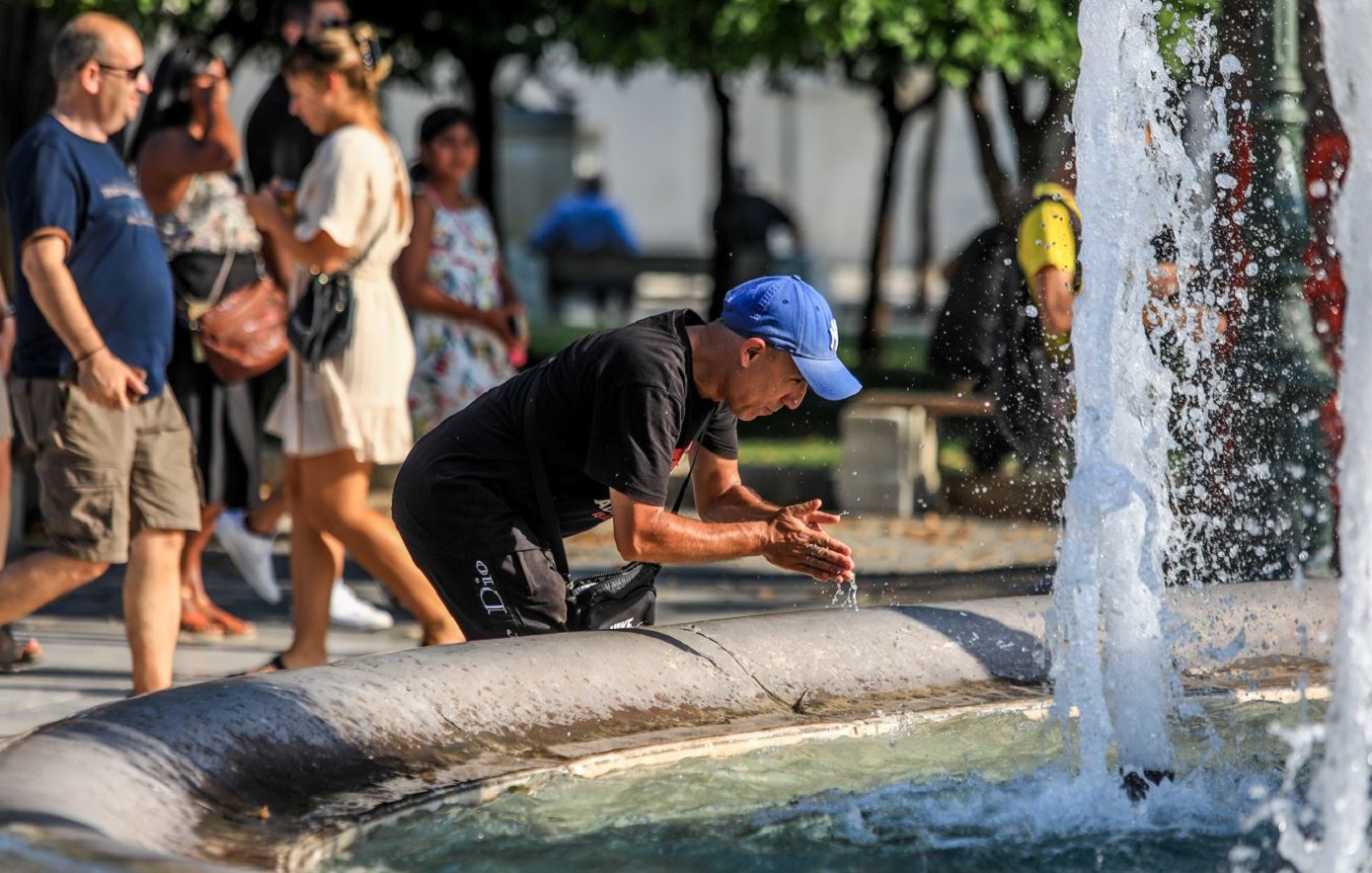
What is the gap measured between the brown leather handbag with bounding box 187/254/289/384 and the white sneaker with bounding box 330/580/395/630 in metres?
0.86

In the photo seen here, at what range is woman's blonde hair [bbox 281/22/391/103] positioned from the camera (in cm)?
548

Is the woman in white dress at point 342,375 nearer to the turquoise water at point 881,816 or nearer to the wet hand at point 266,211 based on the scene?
the wet hand at point 266,211

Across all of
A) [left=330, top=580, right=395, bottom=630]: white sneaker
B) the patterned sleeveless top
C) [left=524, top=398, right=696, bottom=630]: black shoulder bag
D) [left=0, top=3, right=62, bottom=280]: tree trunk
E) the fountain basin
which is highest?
[left=0, top=3, right=62, bottom=280]: tree trunk

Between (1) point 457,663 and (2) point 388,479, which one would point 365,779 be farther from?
(2) point 388,479

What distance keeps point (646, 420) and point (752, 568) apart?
4.55 m

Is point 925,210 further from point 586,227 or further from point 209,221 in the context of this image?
point 209,221

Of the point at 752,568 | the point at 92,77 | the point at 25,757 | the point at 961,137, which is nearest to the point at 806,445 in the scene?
the point at 752,568

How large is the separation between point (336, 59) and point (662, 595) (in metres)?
2.68

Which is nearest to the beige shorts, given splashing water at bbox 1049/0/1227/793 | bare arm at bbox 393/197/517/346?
bare arm at bbox 393/197/517/346

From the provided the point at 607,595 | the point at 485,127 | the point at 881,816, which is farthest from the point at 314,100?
the point at 485,127

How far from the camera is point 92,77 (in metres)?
5.03

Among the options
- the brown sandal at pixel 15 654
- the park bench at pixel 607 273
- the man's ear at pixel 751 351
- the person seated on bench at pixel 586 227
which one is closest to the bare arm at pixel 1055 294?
the man's ear at pixel 751 351

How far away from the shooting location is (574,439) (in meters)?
4.02

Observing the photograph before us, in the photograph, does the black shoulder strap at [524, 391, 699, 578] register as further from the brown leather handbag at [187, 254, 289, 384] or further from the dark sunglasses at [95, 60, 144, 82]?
the brown leather handbag at [187, 254, 289, 384]
